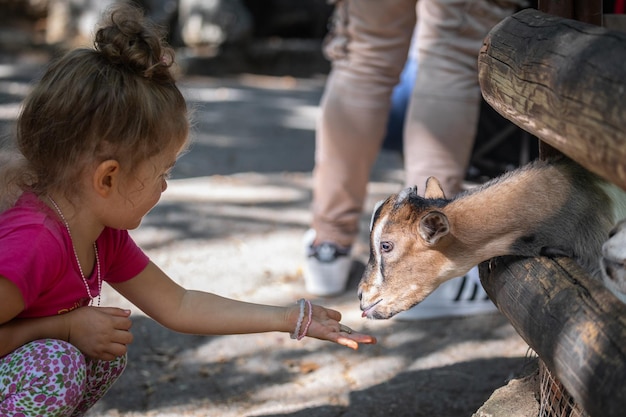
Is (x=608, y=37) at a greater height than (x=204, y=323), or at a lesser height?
greater

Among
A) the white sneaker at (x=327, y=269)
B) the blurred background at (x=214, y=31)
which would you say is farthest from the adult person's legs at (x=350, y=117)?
the blurred background at (x=214, y=31)

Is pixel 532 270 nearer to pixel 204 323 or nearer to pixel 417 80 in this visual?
pixel 204 323

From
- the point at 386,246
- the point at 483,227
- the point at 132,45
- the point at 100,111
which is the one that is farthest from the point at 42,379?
the point at 483,227

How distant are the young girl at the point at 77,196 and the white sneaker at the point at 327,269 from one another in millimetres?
1278

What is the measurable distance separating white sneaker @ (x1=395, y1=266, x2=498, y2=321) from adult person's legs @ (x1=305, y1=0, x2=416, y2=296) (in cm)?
36

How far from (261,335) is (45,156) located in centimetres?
139

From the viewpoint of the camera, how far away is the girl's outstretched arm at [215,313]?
2076mm

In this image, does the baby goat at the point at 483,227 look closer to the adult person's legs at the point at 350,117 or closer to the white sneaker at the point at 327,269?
the adult person's legs at the point at 350,117

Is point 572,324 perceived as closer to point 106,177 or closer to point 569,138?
point 569,138

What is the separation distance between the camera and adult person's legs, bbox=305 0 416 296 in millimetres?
3104

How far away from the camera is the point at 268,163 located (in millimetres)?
5453

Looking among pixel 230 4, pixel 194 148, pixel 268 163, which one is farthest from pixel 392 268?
pixel 230 4

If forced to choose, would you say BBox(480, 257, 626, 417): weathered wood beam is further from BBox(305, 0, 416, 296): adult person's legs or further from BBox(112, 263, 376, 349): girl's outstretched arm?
BBox(305, 0, 416, 296): adult person's legs

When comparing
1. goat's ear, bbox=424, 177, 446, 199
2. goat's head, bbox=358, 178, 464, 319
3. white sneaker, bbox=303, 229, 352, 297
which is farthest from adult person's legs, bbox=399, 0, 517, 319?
goat's head, bbox=358, 178, 464, 319
